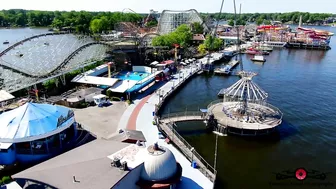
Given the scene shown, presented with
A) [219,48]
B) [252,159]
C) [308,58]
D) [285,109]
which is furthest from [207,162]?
[308,58]

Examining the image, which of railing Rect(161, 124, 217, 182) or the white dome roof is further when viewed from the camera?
railing Rect(161, 124, 217, 182)

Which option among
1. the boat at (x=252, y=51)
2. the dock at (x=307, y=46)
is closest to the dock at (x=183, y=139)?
the boat at (x=252, y=51)

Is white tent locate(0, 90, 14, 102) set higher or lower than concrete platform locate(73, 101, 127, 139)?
higher

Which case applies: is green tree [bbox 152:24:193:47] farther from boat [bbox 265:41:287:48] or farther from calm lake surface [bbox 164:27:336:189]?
boat [bbox 265:41:287:48]

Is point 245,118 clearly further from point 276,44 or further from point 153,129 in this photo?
point 276,44

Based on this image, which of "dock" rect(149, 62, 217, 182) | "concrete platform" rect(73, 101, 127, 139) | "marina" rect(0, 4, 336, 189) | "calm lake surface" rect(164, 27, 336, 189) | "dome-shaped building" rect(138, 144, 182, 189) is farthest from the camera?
"concrete platform" rect(73, 101, 127, 139)

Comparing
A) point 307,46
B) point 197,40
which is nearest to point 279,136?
point 197,40

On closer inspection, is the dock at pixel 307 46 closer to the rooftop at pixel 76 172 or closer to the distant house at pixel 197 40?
the distant house at pixel 197 40

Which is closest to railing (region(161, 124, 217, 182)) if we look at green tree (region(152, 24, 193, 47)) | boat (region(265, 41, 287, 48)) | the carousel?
the carousel
